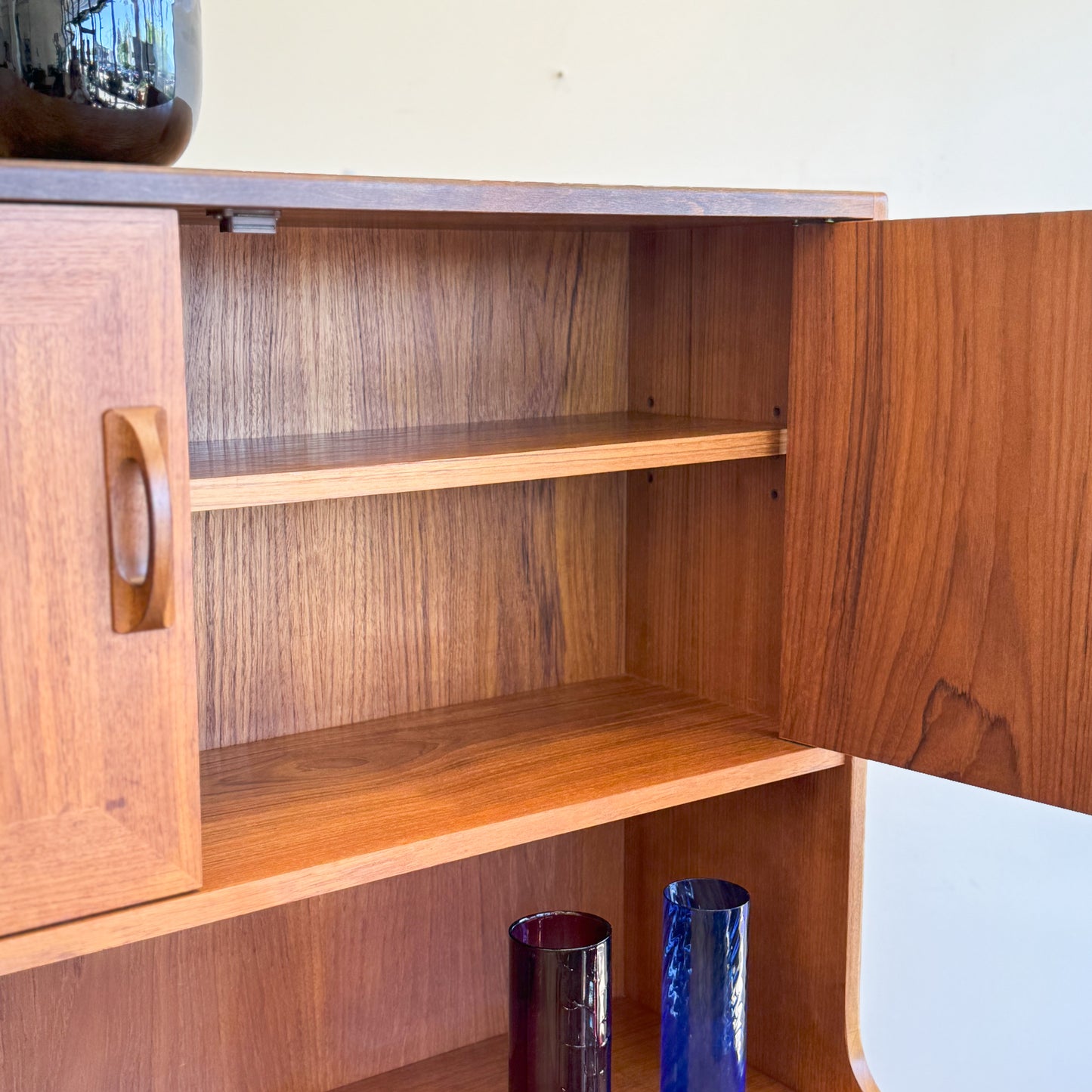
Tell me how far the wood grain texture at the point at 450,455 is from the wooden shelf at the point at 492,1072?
0.64 m

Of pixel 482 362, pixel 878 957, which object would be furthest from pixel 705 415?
pixel 878 957

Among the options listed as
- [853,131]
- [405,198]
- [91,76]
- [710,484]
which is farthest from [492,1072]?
[853,131]

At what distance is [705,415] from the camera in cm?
133

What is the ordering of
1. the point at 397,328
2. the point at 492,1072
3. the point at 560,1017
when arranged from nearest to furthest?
the point at 560,1017, the point at 397,328, the point at 492,1072

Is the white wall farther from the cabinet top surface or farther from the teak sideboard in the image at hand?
the cabinet top surface

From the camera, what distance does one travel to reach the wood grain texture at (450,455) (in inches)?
36.9

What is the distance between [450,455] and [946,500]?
40 centimetres

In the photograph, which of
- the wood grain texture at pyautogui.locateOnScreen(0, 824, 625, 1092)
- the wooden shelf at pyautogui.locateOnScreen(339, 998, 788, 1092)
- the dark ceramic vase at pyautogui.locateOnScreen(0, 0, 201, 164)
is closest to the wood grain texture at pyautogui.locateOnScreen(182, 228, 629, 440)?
the dark ceramic vase at pyautogui.locateOnScreen(0, 0, 201, 164)

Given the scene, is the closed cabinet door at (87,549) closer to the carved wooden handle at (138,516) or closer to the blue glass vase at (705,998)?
the carved wooden handle at (138,516)

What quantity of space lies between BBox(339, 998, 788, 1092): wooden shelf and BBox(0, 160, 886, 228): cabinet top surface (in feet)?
2.75

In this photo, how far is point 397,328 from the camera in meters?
1.27

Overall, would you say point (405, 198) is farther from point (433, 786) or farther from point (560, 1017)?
point (560, 1017)

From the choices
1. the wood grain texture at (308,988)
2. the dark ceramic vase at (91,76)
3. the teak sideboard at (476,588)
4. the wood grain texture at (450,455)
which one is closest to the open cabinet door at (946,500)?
the teak sideboard at (476,588)

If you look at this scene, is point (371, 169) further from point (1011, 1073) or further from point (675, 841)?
point (1011, 1073)
